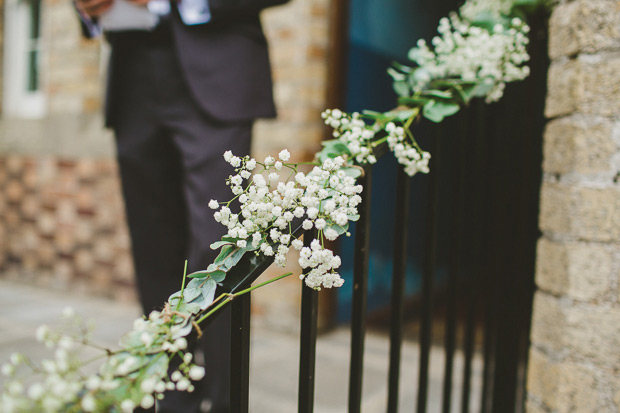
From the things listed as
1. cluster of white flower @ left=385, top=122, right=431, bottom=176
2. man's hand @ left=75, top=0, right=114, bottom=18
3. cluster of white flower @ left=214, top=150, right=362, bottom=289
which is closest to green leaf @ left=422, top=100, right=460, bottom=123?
cluster of white flower @ left=385, top=122, right=431, bottom=176

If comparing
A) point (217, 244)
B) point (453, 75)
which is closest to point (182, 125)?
point (453, 75)

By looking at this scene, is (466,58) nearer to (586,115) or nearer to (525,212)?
(586,115)

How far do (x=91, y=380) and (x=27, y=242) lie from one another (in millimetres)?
3899

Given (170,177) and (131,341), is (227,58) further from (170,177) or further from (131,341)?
(131,341)

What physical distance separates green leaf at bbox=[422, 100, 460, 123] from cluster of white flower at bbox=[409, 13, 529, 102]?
0.29 ft

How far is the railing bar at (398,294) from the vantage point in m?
1.15

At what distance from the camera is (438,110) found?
3.70ft

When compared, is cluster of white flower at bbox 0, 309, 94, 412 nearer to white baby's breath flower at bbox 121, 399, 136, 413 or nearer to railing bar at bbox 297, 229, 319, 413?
white baby's breath flower at bbox 121, 399, 136, 413

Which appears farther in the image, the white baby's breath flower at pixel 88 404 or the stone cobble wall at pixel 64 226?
the stone cobble wall at pixel 64 226

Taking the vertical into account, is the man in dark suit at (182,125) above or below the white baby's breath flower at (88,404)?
above

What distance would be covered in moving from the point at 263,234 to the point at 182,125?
87cm

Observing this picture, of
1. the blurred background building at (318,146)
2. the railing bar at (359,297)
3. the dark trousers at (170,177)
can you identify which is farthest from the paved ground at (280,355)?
the railing bar at (359,297)

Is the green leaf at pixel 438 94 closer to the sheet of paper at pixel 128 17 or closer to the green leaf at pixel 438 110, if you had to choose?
the green leaf at pixel 438 110

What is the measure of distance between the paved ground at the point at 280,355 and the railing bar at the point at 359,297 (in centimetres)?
106
